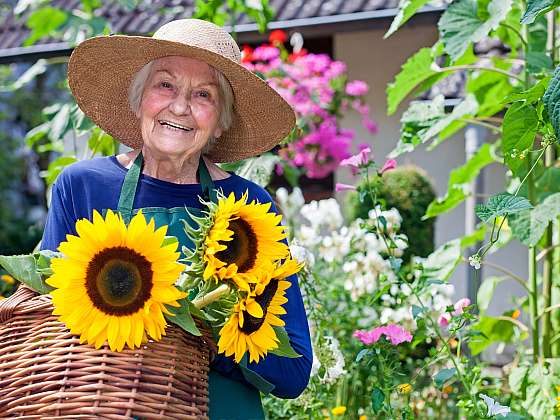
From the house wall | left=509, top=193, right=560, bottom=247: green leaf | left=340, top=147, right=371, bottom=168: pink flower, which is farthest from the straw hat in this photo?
the house wall

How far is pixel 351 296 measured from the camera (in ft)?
13.1

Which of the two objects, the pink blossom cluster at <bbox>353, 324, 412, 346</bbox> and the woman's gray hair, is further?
the pink blossom cluster at <bbox>353, 324, 412, 346</bbox>

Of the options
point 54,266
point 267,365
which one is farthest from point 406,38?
point 54,266

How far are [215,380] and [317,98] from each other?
4286mm

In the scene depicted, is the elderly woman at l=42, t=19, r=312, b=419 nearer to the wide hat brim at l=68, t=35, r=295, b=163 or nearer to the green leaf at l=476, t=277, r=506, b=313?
the wide hat brim at l=68, t=35, r=295, b=163

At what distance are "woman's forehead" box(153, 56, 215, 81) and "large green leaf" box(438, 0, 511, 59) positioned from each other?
98cm

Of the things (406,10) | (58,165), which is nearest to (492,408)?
(406,10)

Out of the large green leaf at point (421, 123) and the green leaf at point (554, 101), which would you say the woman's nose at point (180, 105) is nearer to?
the green leaf at point (554, 101)

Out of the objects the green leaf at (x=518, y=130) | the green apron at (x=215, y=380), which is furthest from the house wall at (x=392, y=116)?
the green apron at (x=215, y=380)

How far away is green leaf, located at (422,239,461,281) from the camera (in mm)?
3320

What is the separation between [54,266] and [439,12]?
3928mm

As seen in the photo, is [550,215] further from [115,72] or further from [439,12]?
[439,12]

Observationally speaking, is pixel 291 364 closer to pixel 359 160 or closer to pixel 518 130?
pixel 518 130

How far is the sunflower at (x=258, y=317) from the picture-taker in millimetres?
1598
